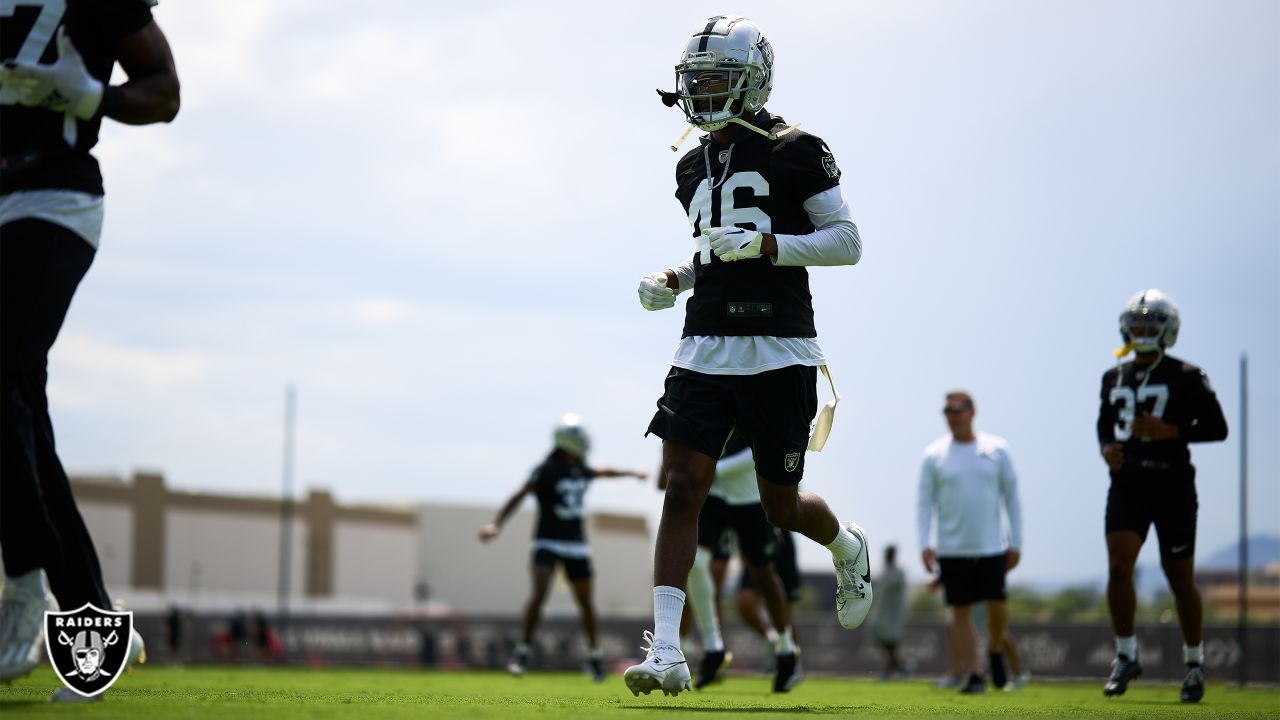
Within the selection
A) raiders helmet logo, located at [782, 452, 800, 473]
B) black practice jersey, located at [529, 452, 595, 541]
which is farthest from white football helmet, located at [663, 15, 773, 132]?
black practice jersey, located at [529, 452, 595, 541]

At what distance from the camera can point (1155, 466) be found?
939cm

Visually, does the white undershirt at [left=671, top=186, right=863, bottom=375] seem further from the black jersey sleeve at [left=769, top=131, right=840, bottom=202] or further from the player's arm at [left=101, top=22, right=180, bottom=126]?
the player's arm at [left=101, top=22, right=180, bottom=126]

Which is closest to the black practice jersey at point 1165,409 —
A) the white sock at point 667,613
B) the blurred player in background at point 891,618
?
the white sock at point 667,613

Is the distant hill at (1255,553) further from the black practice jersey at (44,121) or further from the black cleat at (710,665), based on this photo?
the black practice jersey at (44,121)

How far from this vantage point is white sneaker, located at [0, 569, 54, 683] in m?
4.72

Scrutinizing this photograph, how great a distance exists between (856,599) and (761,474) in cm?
102

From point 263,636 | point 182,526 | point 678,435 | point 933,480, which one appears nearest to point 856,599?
point 678,435

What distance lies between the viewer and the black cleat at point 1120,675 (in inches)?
361

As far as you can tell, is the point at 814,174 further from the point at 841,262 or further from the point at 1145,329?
the point at 1145,329

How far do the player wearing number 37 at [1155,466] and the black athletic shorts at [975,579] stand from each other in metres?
1.85

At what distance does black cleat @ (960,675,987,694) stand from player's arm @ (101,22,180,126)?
7.62 meters

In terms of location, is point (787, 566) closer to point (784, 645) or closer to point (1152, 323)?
point (784, 645)

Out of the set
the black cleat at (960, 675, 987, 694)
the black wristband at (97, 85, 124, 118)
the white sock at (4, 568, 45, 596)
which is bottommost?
the black cleat at (960, 675, 987, 694)

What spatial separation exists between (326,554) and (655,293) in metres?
66.3
